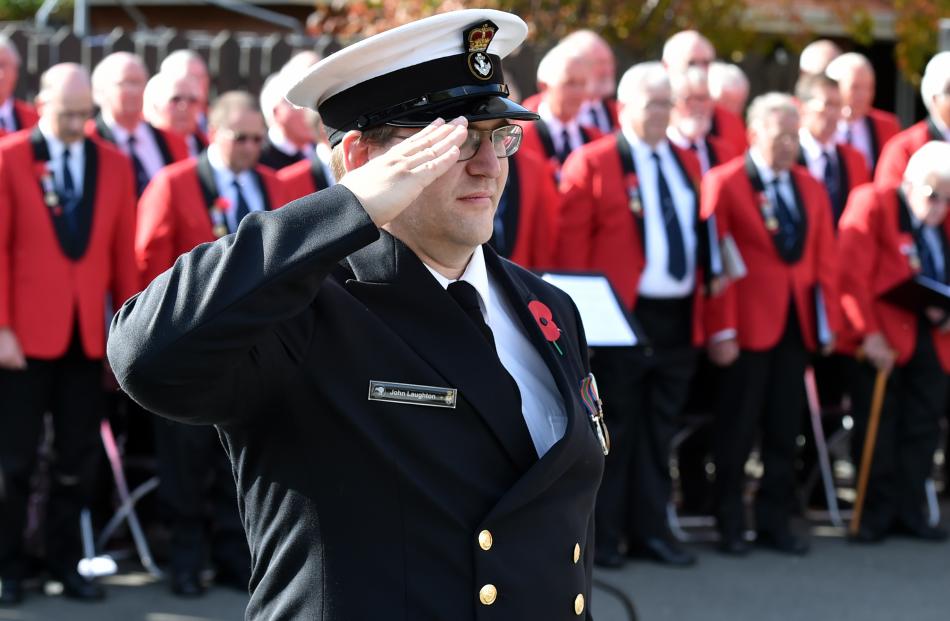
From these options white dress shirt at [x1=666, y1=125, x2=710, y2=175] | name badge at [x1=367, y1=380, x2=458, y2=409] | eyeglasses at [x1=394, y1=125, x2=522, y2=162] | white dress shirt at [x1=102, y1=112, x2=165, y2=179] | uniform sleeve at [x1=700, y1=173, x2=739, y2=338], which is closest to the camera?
name badge at [x1=367, y1=380, x2=458, y2=409]

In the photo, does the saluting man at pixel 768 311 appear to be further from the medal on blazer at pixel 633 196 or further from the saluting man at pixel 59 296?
the saluting man at pixel 59 296

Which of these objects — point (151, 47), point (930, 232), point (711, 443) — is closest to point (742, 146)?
point (930, 232)

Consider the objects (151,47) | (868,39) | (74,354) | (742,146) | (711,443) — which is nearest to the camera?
(74,354)

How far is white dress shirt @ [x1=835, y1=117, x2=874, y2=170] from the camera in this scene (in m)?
8.88

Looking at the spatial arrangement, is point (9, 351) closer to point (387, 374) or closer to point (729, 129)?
point (387, 374)

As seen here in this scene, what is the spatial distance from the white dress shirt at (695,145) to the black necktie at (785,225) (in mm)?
707

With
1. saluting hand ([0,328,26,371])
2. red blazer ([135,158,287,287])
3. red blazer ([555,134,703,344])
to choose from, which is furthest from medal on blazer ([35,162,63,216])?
red blazer ([555,134,703,344])

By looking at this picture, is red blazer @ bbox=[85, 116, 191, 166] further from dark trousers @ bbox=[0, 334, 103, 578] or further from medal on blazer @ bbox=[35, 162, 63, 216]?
dark trousers @ bbox=[0, 334, 103, 578]

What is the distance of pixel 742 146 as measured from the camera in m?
8.60

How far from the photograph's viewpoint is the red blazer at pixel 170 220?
19.7ft

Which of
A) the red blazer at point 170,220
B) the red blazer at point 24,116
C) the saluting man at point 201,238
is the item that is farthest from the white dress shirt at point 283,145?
the red blazer at point 24,116

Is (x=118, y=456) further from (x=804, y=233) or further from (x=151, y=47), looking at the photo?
(x=151, y=47)

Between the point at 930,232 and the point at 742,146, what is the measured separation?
5.45 feet

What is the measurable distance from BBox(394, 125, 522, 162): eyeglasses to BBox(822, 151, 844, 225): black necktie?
19.3ft
